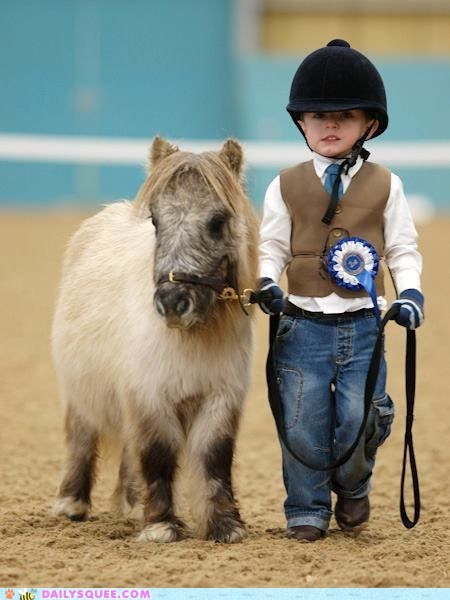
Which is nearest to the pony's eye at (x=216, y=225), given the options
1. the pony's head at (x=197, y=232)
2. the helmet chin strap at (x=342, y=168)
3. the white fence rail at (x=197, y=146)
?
the pony's head at (x=197, y=232)

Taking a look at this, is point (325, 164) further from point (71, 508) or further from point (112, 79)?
point (112, 79)

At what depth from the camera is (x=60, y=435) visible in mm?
7336

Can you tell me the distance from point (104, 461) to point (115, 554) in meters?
1.37

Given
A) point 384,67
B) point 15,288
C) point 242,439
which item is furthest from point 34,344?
point 384,67

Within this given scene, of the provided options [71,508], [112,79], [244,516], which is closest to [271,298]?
[244,516]

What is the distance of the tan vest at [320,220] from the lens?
4.34 m

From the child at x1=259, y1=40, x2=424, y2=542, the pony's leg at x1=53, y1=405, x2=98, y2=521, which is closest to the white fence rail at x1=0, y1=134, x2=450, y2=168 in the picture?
the pony's leg at x1=53, y1=405, x2=98, y2=521

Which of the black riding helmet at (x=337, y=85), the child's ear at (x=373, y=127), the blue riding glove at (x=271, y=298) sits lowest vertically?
the blue riding glove at (x=271, y=298)

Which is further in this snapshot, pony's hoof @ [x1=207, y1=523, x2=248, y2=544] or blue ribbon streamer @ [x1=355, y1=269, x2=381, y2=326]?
pony's hoof @ [x1=207, y1=523, x2=248, y2=544]

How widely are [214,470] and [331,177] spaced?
1218mm

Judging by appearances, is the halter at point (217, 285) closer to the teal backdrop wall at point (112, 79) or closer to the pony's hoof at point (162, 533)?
the pony's hoof at point (162, 533)

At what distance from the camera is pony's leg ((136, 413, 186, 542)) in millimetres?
4430

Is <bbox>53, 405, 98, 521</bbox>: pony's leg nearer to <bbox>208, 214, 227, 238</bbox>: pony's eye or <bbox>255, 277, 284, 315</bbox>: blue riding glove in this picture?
<bbox>255, 277, 284, 315</bbox>: blue riding glove

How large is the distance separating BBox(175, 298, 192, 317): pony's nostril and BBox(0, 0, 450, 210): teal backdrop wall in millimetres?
16435
